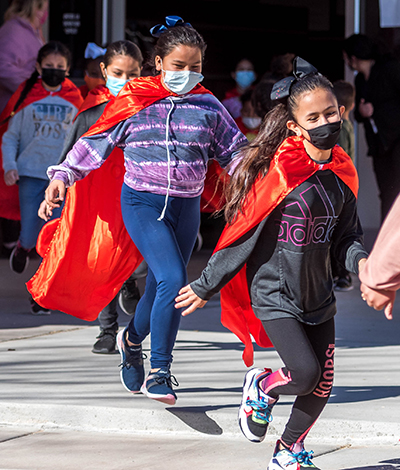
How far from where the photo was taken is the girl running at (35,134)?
25.4 ft

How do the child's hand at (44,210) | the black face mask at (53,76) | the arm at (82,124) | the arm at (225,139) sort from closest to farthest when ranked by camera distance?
the child's hand at (44,210) → the arm at (225,139) → the arm at (82,124) → the black face mask at (53,76)

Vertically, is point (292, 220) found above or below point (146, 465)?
A: above

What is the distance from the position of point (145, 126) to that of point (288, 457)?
1889mm

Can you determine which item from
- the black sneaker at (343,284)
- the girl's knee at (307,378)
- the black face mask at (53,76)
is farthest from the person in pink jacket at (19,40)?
the girl's knee at (307,378)

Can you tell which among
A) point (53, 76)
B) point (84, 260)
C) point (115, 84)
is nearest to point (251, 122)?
point (53, 76)

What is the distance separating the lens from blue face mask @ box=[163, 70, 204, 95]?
4.68 metres

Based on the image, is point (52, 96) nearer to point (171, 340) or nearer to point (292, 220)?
point (171, 340)

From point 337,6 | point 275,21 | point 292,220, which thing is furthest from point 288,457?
point 275,21

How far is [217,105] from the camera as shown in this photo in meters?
4.84

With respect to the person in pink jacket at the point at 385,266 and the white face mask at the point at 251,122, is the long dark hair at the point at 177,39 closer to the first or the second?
the person in pink jacket at the point at 385,266

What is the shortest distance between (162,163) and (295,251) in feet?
3.80

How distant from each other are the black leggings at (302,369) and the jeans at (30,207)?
14.2 feet

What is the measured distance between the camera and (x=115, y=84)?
18.5 ft

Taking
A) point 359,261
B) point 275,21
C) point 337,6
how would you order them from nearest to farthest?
point 359,261 < point 337,6 < point 275,21
